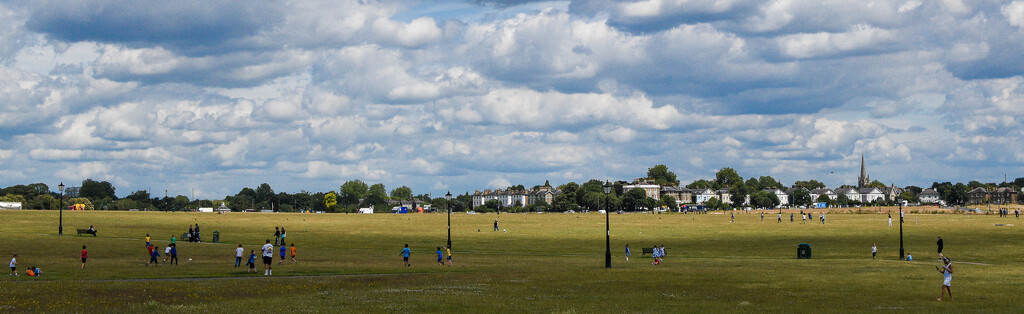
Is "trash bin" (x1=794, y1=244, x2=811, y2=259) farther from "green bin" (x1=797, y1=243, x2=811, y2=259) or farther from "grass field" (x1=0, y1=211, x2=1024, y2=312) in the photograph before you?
"grass field" (x1=0, y1=211, x2=1024, y2=312)

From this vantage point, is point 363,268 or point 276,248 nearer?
point 363,268

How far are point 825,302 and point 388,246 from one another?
51873 mm

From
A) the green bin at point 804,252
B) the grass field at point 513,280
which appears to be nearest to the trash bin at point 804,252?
the green bin at point 804,252

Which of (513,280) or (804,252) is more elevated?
(513,280)

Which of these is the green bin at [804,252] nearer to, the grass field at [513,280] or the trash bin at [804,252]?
the trash bin at [804,252]

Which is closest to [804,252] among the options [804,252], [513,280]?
[804,252]

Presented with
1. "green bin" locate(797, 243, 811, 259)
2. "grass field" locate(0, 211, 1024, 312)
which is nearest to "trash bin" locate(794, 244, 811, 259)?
"green bin" locate(797, 243, 811, 259)

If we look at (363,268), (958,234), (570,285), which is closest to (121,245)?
(363,268)

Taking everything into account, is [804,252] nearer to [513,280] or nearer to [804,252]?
[804,252]

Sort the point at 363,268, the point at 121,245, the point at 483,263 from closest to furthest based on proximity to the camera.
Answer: the point at 363,268 → the point at 483,263 → the point at 121,245

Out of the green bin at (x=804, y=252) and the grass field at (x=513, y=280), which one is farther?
the green bin at (x=804, y=252)

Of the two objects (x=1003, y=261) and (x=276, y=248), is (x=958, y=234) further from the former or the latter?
→ (x=276, y=248)

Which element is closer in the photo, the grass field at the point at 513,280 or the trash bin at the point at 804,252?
the grass field at the point at 513,280

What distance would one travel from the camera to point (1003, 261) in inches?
2384
